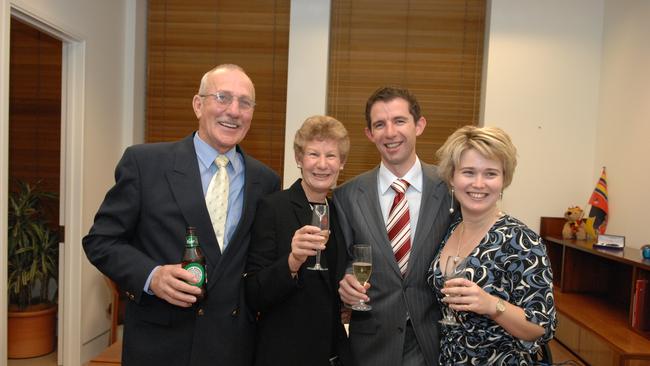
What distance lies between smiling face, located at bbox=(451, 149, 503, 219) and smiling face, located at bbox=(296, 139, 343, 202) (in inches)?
19.2

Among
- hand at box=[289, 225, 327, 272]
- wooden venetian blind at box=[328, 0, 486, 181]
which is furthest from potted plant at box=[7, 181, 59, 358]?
hand at box=[289, 225, 327, 272]

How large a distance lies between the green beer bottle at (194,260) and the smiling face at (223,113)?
0.42m

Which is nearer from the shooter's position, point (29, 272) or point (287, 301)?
point (287, 301)

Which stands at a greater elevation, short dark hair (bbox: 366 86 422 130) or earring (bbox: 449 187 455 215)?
short dark hair (bbox: 366 86 422 130)

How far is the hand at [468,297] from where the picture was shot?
150 cm

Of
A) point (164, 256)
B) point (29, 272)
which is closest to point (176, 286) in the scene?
point (164, 256)

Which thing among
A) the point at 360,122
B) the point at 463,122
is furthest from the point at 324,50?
the point at 463,122

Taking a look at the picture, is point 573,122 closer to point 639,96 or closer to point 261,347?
point 639,96

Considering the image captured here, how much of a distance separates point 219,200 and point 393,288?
2.53ft

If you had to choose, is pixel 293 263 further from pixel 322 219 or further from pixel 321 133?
pixel 321 133

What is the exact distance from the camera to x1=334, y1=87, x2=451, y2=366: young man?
6.05 ft

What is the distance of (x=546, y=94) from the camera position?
13.6 ft

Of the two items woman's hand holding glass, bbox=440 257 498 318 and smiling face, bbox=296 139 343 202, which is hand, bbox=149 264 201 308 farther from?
woman's hand holding glass, bbox=440 257 498 318

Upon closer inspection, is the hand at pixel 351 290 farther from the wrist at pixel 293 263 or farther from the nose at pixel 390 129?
the nose at pixel 390 129
